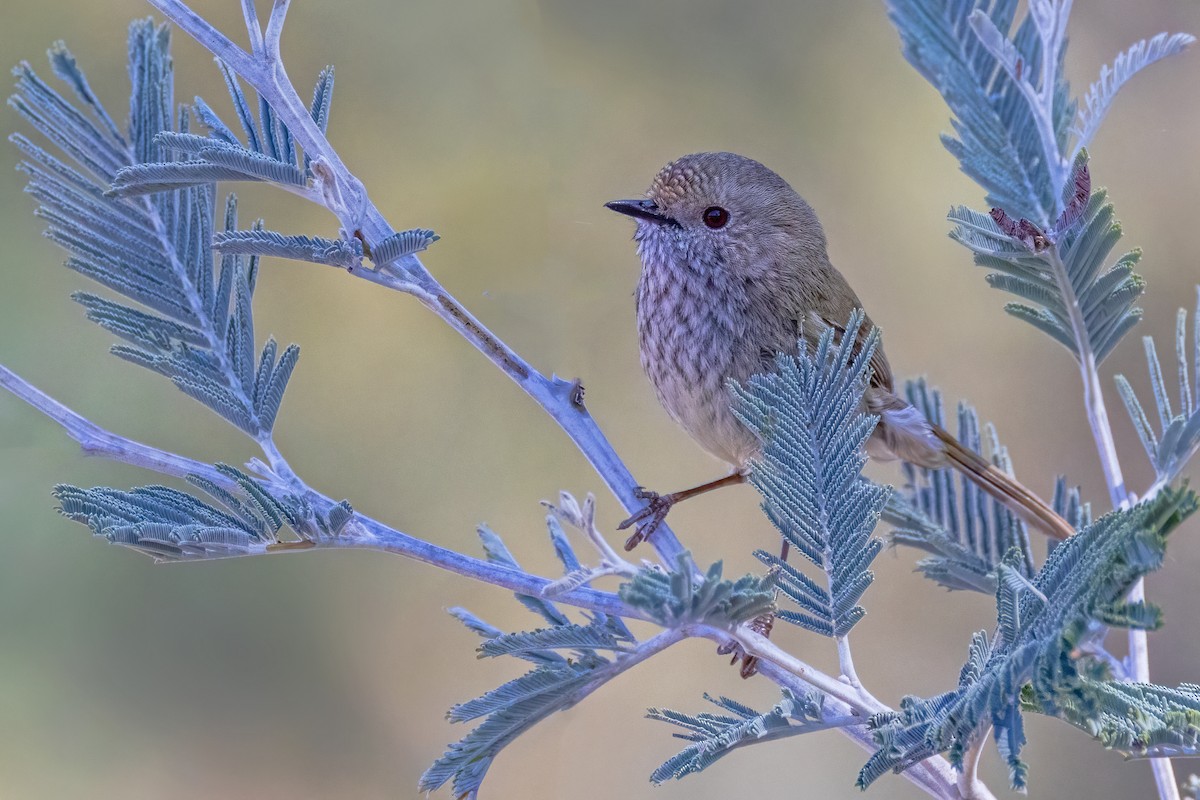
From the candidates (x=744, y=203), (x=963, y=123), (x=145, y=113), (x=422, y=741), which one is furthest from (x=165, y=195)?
(x=422, y=741)

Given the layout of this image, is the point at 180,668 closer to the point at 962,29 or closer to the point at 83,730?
the point at 83,730

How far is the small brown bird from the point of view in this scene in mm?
2100

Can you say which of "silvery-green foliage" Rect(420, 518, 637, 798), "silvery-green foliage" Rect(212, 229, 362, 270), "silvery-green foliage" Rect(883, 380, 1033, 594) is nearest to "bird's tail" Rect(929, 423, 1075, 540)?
"silvery-green foliage" Rect(883, 380, 1033, 594)

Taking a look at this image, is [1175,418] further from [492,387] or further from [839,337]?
[492,387]

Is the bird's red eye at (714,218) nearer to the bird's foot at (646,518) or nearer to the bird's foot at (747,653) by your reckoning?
the bird's foot at (646,518)

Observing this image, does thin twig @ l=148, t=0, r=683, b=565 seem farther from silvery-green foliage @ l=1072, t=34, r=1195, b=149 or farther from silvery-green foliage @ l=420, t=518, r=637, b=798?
silvery-green foliage @ l=1072, t=34, r=1195, b=149

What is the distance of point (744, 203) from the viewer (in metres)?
2.37

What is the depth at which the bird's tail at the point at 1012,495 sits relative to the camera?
1.71 m

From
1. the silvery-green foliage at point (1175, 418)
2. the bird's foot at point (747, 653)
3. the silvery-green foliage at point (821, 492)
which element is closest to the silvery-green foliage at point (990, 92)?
the silvery-green foliage at point (821, 492)

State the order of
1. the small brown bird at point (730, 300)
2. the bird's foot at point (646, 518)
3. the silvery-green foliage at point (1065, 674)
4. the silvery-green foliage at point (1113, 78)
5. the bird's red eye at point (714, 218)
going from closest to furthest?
the silvery-green foliage at point (1065, 674)
the silvery-green foliage at point (1113, 78)
the bird's foot at point (646, 518)
the small brown bird at point (730, 300)
the bird's red eye at point (714, 218)

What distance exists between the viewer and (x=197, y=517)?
3.81ft

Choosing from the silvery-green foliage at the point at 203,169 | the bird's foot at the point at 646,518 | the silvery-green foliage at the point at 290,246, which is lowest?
the bird's foot at the point at 646,518

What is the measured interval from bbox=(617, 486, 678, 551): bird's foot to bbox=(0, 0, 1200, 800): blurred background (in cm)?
128

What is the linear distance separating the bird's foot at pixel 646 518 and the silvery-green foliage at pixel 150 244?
0.51m
